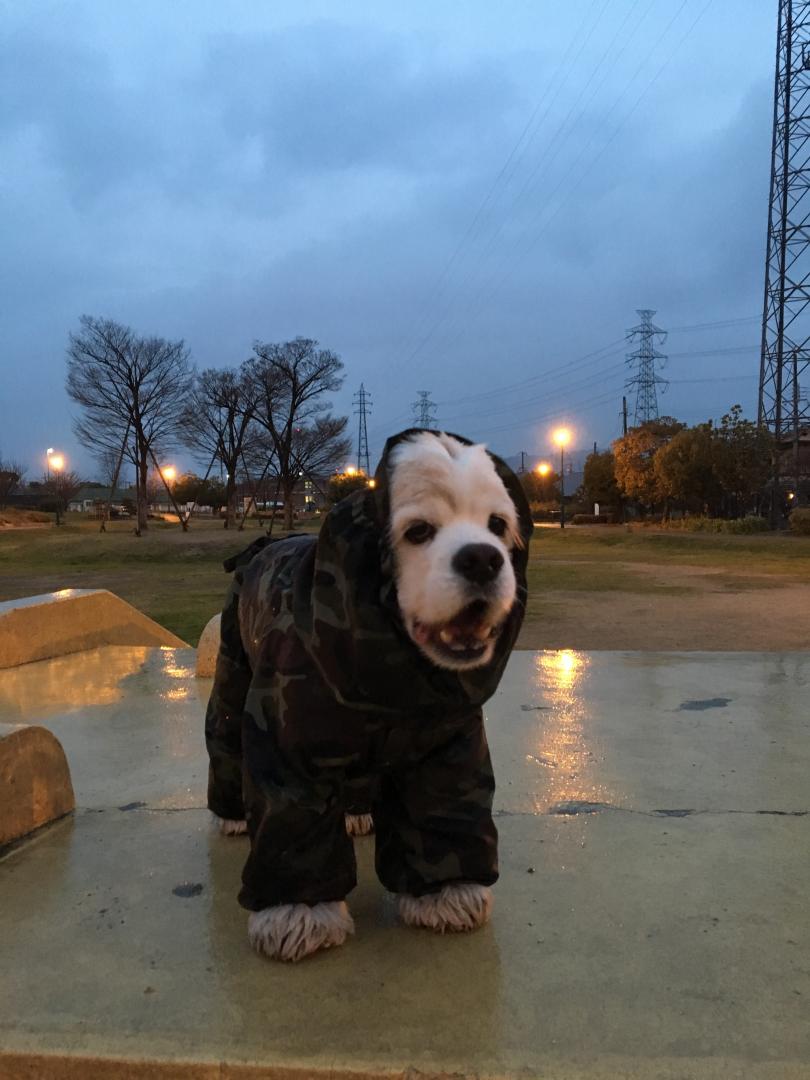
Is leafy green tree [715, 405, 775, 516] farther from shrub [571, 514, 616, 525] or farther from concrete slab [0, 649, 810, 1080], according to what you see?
concrete slab [0, 649, 810, 1080]

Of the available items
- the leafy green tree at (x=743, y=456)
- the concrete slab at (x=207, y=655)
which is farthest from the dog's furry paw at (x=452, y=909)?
the leafy green tree at (x=743, y=456)

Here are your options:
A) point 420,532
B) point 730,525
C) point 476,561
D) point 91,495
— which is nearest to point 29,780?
point 420,532

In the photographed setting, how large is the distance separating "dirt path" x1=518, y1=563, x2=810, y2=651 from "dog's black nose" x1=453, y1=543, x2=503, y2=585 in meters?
6.92

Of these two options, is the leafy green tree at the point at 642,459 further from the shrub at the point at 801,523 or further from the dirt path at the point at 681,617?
the dirt path at the point at 681,617

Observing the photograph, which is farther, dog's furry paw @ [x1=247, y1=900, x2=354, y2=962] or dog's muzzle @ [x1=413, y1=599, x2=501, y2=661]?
dog's furry paw @ [x1=247, y1=900, x2=354, y2=962]

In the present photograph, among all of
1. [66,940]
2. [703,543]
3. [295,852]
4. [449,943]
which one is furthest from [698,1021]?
[703,543]

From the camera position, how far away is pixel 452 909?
6.60ft

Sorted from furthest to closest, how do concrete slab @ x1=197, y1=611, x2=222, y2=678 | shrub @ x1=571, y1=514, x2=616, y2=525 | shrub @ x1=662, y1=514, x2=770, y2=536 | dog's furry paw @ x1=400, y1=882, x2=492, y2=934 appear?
shrub @ x1=571, y1=514, x2=616, y2=525 → shrub @ x1=662, y1=514, x2=770, y2=536 → concrete slab @ x1=197, y1=611, x2=222, y2=678 → dog's furry paw @ x1=400, y1=882, x2=492, y2=934

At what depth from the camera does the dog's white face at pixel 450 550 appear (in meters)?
1.61

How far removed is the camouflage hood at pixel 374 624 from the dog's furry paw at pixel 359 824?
102 centimetres

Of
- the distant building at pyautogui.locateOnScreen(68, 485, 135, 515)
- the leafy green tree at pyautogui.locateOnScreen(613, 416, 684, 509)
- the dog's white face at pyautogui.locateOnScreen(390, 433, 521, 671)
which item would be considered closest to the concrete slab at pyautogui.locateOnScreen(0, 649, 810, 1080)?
the dog's white face at pyautogui.locateOnScreen(390, 433, 521, 671)

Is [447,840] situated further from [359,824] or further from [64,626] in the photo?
[64,626]

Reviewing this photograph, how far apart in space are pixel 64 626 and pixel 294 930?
4288 mm

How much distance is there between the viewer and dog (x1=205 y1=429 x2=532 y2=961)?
5.55 feet
